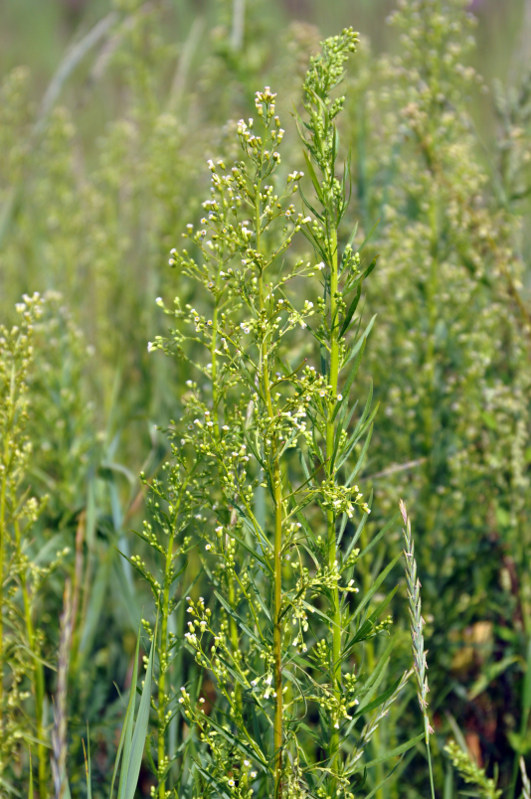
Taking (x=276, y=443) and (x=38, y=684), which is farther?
(x=38, y=684)

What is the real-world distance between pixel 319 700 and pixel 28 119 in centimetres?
398

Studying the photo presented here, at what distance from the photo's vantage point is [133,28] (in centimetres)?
390

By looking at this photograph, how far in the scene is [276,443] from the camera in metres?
1.27

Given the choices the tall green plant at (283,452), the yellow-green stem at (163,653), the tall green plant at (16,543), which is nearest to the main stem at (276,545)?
the tall green plant at (283,452)

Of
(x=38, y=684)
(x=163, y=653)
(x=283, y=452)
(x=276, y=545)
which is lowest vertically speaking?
(x=38, y=684)

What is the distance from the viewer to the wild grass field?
1268 mm

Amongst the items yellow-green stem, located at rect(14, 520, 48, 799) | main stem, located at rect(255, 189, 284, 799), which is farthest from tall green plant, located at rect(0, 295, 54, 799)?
main stem, located at rect(255, 189, 284, 799)

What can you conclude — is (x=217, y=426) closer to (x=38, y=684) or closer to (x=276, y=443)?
(x=276, y=443)

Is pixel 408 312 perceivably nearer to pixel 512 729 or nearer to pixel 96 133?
pixel 512 729

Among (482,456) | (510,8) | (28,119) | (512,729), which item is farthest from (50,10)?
(512,729)

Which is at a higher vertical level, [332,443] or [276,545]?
[332,443]

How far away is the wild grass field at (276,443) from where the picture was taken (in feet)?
4.16

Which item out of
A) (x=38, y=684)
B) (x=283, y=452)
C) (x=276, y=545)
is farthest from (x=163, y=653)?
(x=38, y=684)

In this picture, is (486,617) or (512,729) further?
(486,617)
